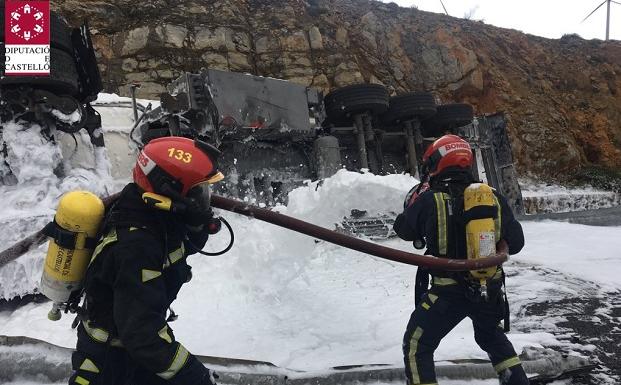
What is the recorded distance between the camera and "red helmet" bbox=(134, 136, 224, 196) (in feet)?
5.78

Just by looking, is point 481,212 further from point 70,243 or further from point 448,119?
point 448,119

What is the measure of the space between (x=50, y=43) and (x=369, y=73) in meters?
14.2

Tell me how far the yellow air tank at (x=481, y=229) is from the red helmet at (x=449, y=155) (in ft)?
0.78

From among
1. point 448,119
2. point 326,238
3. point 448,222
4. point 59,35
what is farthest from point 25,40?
point 448,119

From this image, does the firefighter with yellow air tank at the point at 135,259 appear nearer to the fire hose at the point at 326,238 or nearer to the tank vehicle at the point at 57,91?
the fire hose at the point at 326,238

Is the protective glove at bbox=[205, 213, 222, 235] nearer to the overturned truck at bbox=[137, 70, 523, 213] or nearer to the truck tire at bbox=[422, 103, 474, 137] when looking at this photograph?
the overturned truck at bbox=[137, 70, 523, 213]

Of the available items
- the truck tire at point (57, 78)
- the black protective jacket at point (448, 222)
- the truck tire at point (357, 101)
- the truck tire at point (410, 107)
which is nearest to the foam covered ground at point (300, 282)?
the truck tire at point (57, 78)

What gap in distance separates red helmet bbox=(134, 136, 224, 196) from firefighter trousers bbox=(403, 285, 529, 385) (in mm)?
1336

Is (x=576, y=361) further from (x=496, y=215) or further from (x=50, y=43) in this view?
(x=50, y=43)

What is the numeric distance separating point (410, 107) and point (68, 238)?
742 centimetres

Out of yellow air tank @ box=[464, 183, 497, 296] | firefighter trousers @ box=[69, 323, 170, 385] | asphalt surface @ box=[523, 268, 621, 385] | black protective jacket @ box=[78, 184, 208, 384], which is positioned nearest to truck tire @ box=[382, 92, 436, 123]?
asphalt surface @ box=[523, 268, 621, 385]

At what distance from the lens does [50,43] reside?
5.02 meters

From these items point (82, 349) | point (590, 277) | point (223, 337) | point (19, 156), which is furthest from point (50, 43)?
point (590, 277)

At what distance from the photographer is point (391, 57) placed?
18891mm
